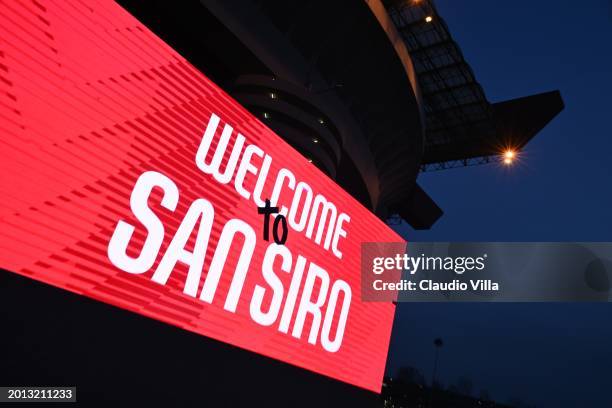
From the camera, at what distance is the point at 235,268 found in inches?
216

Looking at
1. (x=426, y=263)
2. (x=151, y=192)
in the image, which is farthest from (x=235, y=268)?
(x=426, y=263)

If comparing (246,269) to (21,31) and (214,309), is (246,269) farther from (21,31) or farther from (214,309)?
(21,31)

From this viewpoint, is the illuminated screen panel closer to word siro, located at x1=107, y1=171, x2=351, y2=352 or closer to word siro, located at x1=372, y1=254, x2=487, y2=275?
word siro, located at x1=107, y1=171, x2=351, y2=352

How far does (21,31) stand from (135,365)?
3.32m

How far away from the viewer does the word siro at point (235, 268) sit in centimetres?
453

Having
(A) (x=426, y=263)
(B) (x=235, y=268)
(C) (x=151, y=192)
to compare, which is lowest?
(B) (x=235, y=268)

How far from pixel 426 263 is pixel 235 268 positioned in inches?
178

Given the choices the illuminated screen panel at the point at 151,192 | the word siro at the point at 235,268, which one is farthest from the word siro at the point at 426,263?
the illuminated screen panel at the point at 151,192

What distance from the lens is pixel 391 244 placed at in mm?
8266

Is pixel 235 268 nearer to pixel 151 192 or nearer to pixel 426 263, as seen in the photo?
pixel 151 192

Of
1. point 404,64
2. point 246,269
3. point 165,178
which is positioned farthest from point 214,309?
point 404,64

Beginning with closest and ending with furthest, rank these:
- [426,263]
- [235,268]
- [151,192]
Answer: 1. [151,192]
2. [235,268]
3. [426,263]

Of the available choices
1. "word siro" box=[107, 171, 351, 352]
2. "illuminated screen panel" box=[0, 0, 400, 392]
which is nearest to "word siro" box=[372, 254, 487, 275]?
"word siro" box=[107, 171, 351, 352]

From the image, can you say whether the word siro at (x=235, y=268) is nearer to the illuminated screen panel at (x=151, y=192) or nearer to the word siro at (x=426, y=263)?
the illuminated screen panel at (x=151, y=192)
